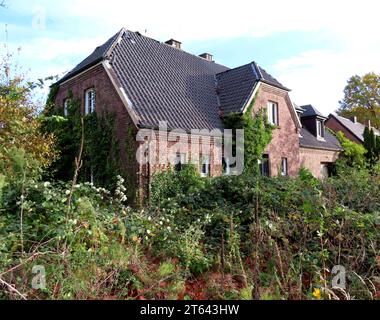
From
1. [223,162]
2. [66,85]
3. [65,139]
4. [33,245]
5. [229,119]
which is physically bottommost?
[33,245]

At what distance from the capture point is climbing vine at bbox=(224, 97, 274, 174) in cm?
1650

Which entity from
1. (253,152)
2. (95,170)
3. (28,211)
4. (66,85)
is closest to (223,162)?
(253,152)

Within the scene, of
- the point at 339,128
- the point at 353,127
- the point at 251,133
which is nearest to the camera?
the point at 251,133

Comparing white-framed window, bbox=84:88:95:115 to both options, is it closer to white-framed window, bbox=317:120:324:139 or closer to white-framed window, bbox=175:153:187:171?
white-framed window, bbox=175:153:187:171

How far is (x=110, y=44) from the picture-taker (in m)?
16.5

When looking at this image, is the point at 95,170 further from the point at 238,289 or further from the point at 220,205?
the point at 238,289

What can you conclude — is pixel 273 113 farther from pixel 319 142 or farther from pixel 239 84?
pixel 319 142

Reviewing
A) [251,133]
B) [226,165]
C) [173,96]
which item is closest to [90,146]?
[173,96]

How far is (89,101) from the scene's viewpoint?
1634cm

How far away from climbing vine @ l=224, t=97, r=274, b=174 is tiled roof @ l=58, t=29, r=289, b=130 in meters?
0.50

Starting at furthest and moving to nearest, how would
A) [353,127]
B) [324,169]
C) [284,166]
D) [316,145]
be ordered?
[353,127] → [324,169] → [316,145] → [284,166]

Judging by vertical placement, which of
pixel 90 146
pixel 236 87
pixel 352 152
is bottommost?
pixel 90 146

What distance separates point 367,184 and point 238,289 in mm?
6885

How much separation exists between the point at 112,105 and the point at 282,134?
9948 mm
